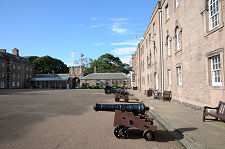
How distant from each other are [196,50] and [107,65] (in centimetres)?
5745

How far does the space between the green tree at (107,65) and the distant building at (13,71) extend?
22021 millimetres

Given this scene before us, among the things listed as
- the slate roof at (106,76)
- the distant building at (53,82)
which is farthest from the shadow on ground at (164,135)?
the distant building at (53,82)

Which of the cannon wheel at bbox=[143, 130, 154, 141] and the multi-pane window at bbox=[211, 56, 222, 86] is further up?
the multi-pane window at bbox=[211, 56, 222, 86]

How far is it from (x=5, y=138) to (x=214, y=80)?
860 centimetres

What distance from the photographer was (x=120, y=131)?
4.56 m

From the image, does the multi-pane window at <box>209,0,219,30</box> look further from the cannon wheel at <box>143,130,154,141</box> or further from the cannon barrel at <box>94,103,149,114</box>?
the cannon wheel at <box>143,130,154,141</box>

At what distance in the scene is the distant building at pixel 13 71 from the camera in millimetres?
47125

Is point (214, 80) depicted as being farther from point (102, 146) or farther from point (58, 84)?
point (58, 84)

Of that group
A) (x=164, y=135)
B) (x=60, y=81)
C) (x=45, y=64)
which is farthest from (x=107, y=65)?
(x=164, y=135)

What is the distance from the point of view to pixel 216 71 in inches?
296

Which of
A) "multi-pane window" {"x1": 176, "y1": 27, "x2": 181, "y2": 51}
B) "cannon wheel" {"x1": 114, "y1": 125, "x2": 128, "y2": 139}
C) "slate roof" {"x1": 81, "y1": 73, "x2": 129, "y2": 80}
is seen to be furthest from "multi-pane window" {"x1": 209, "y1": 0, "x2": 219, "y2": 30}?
"slate roof" {"x1": 81, "y1": 73, "x2": 129, "y2": 80}

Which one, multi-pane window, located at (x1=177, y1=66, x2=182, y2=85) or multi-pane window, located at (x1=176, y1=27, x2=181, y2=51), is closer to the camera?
multi-pane window, located at (x1=176, y1=27, x2=181, y2=51)

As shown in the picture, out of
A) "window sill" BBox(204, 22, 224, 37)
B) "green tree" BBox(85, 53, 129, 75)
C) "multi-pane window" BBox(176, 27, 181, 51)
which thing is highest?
"green tree" BBox(85, 53, 129, 75)

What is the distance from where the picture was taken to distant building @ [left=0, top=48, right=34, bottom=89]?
155ft
